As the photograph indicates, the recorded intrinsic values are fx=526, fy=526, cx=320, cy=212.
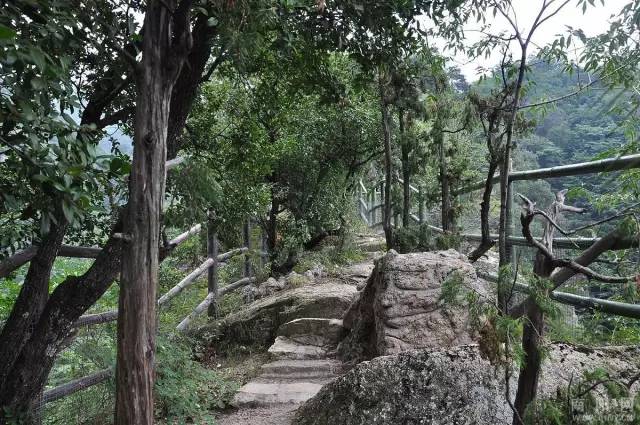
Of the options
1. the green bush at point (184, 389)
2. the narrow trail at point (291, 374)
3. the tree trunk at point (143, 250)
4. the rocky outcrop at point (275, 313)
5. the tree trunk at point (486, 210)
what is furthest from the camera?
the rocky outcrop at point (275, 313)

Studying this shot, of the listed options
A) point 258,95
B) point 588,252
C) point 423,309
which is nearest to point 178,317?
point 258,95

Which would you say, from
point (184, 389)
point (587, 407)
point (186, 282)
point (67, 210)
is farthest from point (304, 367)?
point (67, 210)

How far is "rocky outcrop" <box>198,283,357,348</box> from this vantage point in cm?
574

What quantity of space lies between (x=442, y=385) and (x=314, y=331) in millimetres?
3095

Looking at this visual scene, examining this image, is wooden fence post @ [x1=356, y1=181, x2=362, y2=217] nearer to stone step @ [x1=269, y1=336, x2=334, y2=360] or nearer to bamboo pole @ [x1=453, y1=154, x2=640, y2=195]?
stone step @ [x1=269, y1=336, x2=334, y2=360]

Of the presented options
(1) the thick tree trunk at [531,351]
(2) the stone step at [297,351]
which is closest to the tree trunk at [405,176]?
(2) the stone step at [297,351]

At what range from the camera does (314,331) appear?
5453 millimetres

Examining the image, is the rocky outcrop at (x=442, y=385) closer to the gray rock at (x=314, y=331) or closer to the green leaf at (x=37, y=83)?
the green leaf at (x=37, y=83)

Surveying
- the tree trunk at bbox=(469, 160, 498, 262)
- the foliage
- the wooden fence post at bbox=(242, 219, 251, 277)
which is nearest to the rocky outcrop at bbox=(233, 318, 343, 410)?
the tree trunk at bbox=(469, 160, 498, 262)

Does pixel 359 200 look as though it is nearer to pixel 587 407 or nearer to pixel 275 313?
pixel 275 313

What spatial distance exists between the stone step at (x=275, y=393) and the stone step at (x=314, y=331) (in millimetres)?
884

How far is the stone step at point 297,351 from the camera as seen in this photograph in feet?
16.4

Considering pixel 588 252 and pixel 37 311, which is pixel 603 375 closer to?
pixel 588 252

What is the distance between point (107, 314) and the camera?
379 centimetres
